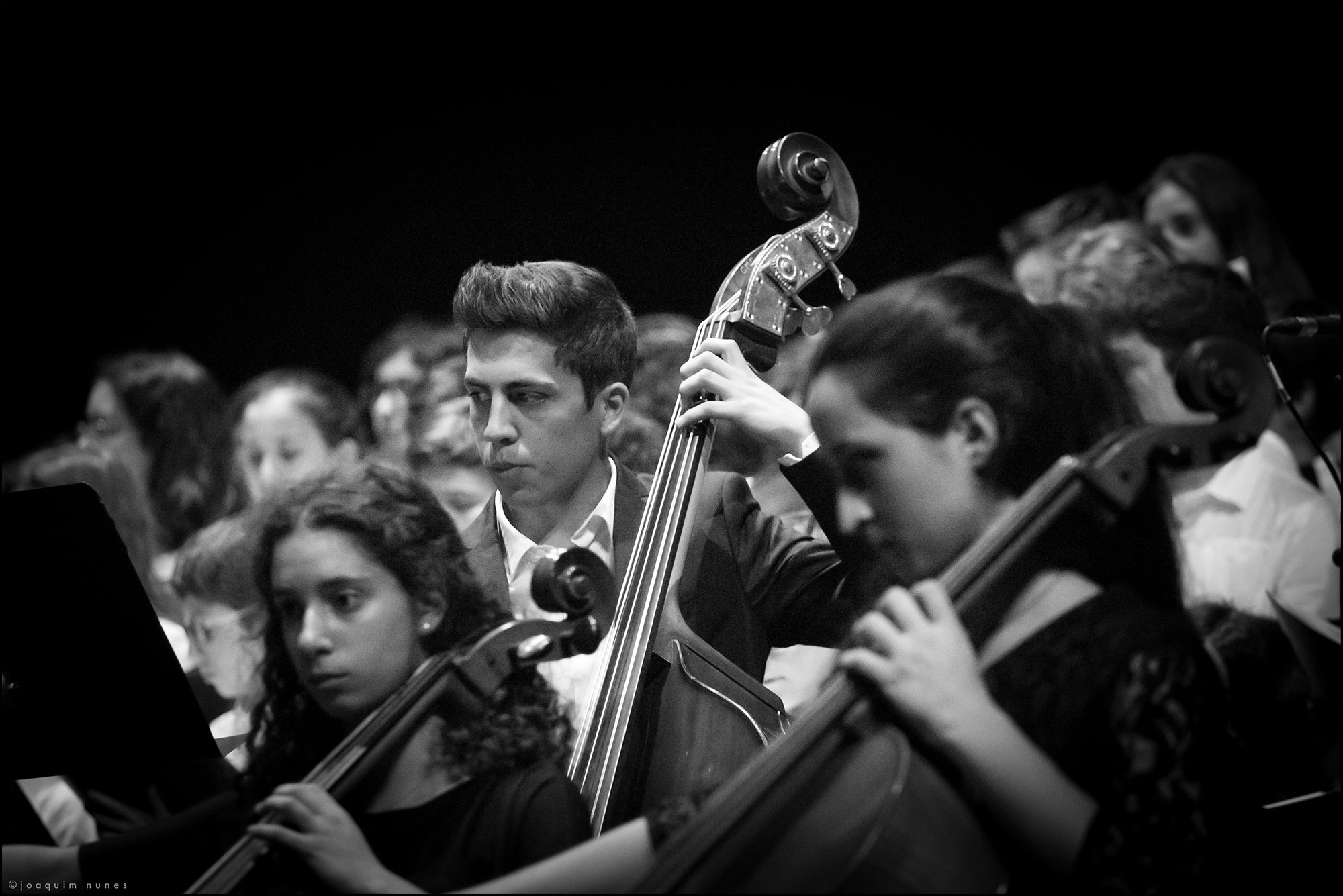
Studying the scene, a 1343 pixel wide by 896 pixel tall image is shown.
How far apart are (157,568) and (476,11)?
155 centimetres

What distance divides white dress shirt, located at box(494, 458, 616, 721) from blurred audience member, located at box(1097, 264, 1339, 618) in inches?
30.8

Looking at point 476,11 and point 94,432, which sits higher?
point 476,11

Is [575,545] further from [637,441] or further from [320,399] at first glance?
[320,399]

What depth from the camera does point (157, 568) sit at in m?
3.13

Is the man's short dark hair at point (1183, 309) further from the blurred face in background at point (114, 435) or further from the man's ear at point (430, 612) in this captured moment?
the blurred face in background at point (114, 435)

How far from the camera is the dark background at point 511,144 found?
2162mm

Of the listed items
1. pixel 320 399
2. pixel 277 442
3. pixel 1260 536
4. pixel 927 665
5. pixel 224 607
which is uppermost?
pixel 320 399

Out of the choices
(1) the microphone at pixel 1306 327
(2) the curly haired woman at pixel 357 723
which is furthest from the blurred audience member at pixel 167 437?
(1) the microphone at pixel 1306 327

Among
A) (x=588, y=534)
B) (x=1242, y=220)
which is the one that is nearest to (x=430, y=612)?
(x=588, y=534)

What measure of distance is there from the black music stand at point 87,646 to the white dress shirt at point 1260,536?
1532 mm

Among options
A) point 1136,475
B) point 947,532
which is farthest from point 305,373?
point 1136,475

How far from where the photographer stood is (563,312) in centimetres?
188

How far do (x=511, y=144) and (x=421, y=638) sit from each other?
100 cm

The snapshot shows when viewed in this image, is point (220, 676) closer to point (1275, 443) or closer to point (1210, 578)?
point (1210, 578)
